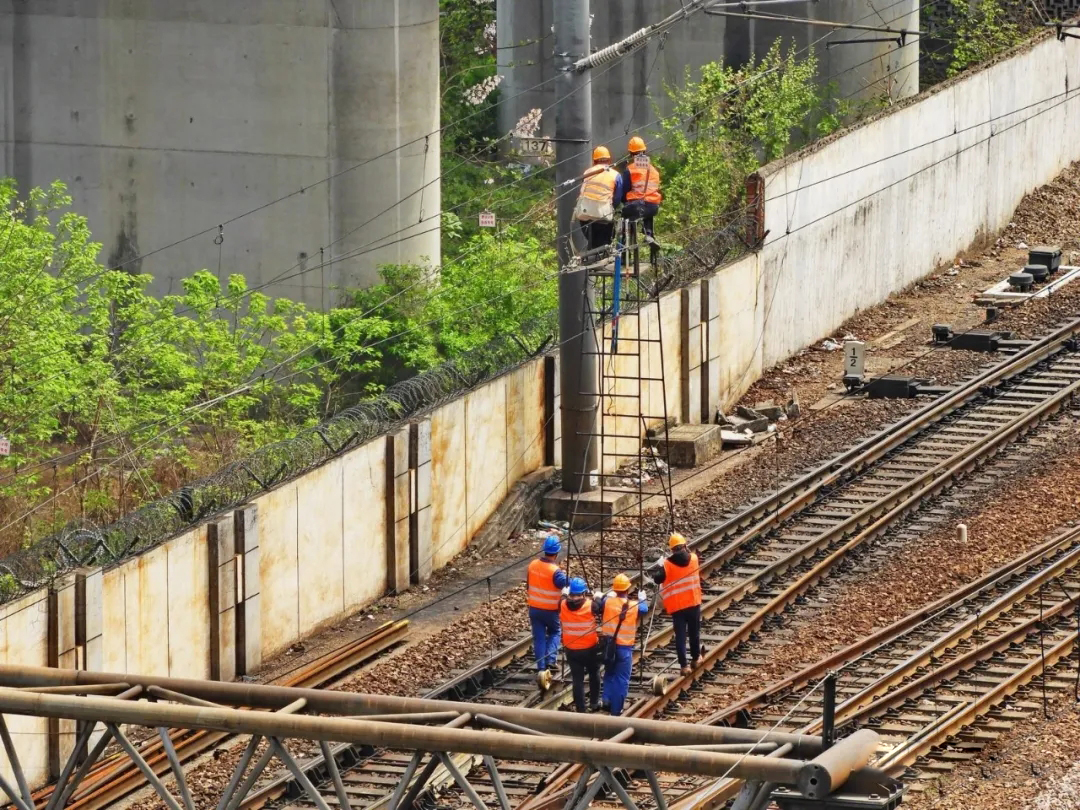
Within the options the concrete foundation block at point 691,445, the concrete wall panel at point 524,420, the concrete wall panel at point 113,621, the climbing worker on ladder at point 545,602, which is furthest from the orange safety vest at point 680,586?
the concrete foundation block at point 691,445

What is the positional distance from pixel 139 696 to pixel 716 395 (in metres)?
21.8

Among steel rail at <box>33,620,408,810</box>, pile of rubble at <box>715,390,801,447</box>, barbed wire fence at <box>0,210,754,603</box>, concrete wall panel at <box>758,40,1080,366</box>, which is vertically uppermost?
concrete wall panel at <box>758,40,1080,366</box>

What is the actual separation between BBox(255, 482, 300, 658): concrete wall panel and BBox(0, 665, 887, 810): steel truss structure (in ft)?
37.0

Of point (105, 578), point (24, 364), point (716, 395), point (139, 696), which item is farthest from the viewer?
point (716, 395)

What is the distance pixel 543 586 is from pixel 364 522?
16.6 feet

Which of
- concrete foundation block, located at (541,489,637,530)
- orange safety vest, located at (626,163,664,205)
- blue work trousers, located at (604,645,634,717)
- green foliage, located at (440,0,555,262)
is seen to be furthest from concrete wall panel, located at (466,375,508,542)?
green foliage, located at (440,0,555,262)

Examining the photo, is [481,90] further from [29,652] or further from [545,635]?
[29,652]

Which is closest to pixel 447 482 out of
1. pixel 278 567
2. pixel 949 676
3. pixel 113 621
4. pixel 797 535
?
pixel 278 567

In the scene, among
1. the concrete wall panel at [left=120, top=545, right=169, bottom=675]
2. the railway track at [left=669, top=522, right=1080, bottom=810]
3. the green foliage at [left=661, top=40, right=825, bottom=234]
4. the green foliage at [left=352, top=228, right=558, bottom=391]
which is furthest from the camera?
the green foliage at [left=661, top=40, right=825, bottom=234]

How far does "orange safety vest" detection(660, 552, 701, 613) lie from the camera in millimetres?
24656

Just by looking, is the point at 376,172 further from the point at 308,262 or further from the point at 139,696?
the point at 139,696

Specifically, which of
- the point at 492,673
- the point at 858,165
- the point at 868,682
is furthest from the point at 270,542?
the point at 858,165

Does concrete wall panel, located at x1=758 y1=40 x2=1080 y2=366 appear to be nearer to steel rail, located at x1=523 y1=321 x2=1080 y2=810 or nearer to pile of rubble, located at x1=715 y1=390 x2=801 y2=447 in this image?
pile of rubble, located at x1=715 y1=390 x2=801 y2=447

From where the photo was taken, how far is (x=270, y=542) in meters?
27.3
